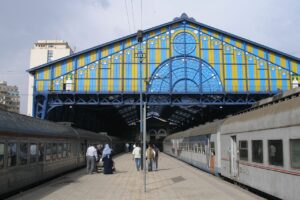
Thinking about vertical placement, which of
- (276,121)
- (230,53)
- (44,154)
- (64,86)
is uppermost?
(230,53)

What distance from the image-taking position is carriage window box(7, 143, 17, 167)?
1319 centimetres

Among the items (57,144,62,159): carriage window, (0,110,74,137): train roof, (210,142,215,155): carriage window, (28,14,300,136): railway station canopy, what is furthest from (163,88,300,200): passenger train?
(28,14,300,136): railway station canopy

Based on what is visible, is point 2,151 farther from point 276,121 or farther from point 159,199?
point 276,121

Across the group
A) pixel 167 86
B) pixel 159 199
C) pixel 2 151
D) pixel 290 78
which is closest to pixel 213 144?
pixel 159 199

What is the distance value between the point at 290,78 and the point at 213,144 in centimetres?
3646

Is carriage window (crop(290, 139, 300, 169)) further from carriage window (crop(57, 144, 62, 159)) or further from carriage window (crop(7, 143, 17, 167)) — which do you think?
carriage window (crop(57, 144, 62, 159))

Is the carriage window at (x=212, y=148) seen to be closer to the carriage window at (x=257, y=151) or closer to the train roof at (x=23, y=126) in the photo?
the carriage window at (x=257, y=151)

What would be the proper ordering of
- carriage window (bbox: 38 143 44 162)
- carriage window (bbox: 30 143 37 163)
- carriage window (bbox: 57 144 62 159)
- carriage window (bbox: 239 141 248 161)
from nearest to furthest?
carriage window (bbox: 239 141 248 161) < carriage window (bbox: 30 143 37 163) < carriage window (bbox: 38 143 44 162) < carriage window (bbox: 57 144 62 159)

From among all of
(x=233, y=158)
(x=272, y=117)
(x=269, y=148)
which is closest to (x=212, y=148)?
(x=233, y=158)

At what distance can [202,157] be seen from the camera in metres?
25.0

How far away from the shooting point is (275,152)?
11.2m

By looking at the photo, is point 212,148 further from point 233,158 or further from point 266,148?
point 266,148

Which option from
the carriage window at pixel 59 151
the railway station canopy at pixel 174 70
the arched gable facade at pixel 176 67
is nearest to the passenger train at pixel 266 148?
the carriage window at pixel 59 151

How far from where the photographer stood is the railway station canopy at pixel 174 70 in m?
52.1
